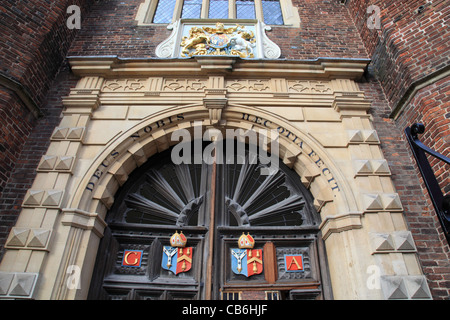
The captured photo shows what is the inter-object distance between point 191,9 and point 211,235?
6.08 m

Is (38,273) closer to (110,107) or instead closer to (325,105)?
(110,107)

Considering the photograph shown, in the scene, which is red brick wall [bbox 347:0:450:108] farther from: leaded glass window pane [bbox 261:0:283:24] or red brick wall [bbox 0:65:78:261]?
red brick wall [bbox 0:65:78:261]

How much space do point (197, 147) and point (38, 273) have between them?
308 cm

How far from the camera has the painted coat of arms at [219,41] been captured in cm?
643

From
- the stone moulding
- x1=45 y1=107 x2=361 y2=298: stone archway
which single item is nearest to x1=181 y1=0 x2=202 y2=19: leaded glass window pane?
the stone moulding

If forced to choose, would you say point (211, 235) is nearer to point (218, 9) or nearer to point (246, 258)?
point (246, 258)

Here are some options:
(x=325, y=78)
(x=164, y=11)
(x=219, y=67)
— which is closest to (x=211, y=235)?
(x=219, y=67)

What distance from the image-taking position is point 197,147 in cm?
567

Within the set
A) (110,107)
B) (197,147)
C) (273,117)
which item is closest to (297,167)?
(273,117)

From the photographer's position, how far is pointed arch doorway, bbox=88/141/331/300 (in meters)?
4.38

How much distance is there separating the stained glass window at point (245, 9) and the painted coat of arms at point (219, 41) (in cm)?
97

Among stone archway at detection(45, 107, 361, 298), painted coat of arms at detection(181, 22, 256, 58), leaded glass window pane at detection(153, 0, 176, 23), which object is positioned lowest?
stone archway at detection(45, 107, 361, 298)

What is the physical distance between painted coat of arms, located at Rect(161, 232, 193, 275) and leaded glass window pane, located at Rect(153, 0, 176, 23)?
5.47m

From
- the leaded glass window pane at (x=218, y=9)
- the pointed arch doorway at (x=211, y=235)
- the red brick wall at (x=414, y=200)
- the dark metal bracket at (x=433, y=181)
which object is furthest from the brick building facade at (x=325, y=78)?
the leaded glass window pane at (x=218, y=9)
